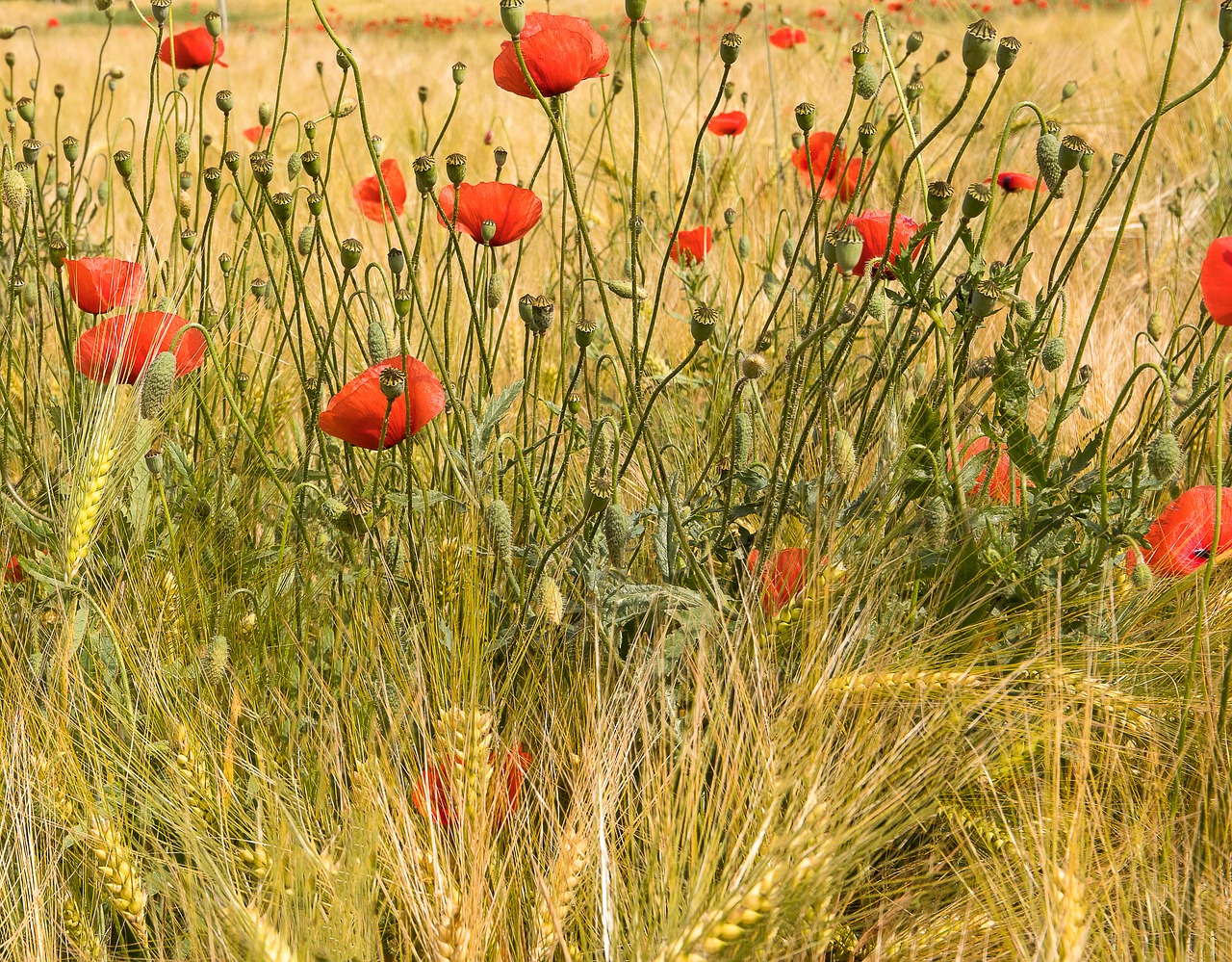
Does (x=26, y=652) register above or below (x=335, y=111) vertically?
below

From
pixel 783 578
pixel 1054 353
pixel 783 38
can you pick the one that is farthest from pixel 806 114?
pixel 783 38

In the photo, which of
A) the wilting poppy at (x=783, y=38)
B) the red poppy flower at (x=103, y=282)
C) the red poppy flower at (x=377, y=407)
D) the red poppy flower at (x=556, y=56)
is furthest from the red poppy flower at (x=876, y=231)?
A: the wilting poppy at (x=783, y=38)

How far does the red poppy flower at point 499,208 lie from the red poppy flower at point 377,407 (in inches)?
7.9

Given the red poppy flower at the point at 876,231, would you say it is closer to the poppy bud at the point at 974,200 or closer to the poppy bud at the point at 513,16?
the poppy bud at the point at 974,200

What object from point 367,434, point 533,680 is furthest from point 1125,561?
point 367,434

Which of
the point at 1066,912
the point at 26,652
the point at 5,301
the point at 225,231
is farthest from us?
the point at 225,231

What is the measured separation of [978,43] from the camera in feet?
3.09

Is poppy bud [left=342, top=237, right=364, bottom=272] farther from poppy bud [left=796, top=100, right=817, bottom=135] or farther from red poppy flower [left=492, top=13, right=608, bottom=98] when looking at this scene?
poppy bud [left=796, top=100, right=817, bottom=135]

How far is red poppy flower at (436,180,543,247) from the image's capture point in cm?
116

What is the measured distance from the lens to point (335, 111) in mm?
1363

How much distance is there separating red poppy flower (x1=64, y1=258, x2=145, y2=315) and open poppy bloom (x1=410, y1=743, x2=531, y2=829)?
62 cm

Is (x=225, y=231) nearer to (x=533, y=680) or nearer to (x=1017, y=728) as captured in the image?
(x=533, y=680)

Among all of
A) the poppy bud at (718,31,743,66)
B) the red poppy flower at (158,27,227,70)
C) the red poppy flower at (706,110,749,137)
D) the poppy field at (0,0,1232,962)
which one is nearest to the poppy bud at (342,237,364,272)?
the poppy field at (0,0,1232,962)

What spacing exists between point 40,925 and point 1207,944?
0.88 m
